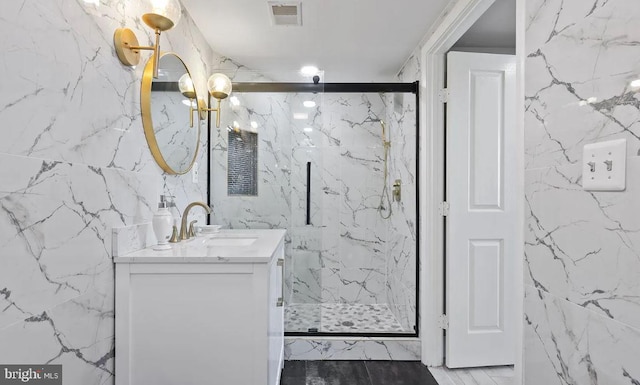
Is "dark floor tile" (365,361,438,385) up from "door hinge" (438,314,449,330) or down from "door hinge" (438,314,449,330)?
down

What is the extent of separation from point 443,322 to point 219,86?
2251 mm

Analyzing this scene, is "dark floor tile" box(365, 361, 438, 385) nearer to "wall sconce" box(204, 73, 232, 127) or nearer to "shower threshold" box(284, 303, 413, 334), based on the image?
"shower threshold" box(284, 303, 413, 334)

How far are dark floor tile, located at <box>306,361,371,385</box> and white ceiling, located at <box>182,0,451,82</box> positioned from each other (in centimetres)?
221

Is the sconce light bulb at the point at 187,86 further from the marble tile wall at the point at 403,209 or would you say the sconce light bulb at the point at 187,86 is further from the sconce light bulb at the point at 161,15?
the marble tile wall at the point at 403,209

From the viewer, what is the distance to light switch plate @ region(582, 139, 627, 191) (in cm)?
84

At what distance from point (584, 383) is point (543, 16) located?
45.9 inches

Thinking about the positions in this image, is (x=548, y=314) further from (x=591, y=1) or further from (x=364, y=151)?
(x=364, y=151)

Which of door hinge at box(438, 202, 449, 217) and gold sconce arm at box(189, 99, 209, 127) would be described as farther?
door hinge at box(438, 202, 449, 217)

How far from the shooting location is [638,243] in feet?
2.66

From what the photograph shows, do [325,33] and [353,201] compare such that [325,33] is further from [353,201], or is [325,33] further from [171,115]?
[353,201]

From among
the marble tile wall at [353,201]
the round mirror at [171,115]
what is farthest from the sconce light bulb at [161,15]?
the marble tile wall at [353,201]

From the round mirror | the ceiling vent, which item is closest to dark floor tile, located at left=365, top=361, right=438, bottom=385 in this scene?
the round mirror

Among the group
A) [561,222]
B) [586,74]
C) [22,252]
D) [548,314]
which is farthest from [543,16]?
[22,252]

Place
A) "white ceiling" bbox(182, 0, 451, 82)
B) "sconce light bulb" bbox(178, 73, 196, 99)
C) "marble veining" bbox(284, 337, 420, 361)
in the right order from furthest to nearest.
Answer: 1. "marble veining" bbox(284, 337, 420, 361)
2. "white ceiling" bbox(182, 0, 451, 82)
3. "sconce light bulb" bbox(178, 73, 196, 99)
